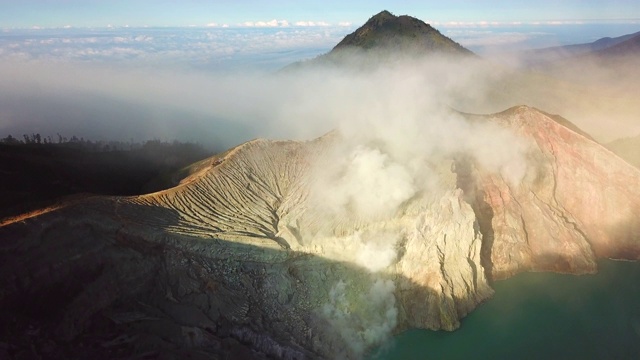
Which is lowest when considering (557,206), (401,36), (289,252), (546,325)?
(546,325)

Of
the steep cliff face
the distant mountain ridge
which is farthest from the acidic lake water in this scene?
the distant mountain ridge

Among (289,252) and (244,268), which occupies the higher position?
(289,252)

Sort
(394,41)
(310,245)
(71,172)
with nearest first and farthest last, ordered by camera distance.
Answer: (310,245), (71,172), (394,41)

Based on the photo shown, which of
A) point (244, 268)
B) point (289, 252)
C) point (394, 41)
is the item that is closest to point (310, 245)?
point (289, 252)

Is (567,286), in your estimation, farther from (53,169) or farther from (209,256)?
(53,169)

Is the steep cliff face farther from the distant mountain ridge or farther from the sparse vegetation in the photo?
the distant mountain ridge

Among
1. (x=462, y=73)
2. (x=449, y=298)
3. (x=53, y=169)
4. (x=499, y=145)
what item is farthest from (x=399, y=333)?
(x=462, y=73)

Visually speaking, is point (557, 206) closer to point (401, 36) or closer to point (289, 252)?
point (289, 252)
